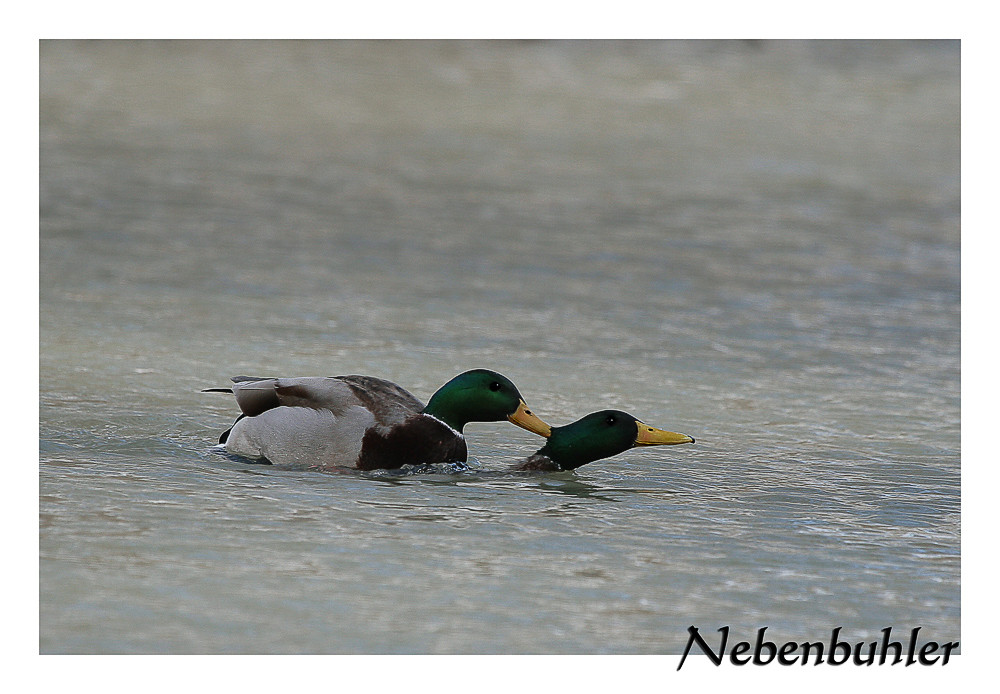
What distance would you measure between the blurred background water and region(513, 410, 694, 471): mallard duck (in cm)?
13

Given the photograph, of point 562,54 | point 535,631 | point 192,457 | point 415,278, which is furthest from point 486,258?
point 562,54

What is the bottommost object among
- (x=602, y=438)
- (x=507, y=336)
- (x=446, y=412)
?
(x=602, y=438)

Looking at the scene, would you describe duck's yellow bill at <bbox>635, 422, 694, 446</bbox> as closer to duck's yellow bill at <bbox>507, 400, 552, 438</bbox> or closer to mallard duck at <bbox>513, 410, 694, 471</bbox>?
mallard duck at <bbox>513, 410, 694, 471</bbox>

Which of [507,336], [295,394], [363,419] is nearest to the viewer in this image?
[363,419]

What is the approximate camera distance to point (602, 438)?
6.90 metres

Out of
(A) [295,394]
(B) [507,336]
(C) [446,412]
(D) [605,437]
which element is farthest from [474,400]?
(B) [507,336]

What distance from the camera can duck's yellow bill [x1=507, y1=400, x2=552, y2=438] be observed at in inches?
273

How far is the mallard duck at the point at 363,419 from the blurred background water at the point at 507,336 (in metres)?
0.13

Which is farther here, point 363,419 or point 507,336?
point 507,336

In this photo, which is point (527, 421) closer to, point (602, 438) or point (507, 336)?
point (602, 438)

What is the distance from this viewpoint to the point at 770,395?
8906 mm

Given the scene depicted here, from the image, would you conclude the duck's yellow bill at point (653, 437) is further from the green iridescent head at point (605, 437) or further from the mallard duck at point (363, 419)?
the mallard duck at point (363, 419)

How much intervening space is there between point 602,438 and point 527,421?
1.15 ft

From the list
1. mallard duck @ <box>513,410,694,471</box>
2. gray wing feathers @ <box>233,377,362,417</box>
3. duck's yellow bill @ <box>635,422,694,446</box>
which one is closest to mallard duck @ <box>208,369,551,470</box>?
gray wing feathers @ <box>233,377,362,417</box>
